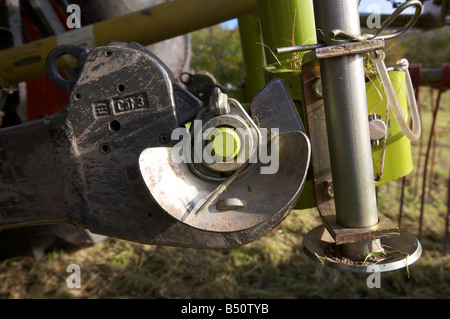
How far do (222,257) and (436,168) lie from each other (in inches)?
118

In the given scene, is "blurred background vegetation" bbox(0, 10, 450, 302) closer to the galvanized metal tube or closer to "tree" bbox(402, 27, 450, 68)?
the galvanized metal tube

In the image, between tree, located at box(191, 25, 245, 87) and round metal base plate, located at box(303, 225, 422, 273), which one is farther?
tree, located at box(191, 25, 245, 87)

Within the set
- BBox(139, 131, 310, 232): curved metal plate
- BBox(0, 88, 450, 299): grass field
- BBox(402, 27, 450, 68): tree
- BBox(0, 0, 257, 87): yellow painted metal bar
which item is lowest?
BBox(0, 88, 450, 299): grass field

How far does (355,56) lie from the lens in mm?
876

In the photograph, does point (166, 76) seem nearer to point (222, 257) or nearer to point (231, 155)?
point (231, 155)

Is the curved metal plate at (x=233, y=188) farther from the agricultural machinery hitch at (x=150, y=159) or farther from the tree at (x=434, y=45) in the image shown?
the tree at (x=434, y=45)

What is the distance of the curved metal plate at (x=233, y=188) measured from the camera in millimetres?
859

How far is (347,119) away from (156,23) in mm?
1015

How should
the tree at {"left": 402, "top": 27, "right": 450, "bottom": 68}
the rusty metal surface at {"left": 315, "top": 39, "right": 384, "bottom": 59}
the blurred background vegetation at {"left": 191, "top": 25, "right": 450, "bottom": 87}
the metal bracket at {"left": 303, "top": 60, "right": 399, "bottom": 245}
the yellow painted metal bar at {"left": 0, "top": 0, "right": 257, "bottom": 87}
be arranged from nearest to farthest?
the rusty metal surface at {"left": 315, "top": 39, "right": 384, "bottom": 59}
the metal bracket at {"left": 303, "top": 60, "right": 399, "bottom": 245}
the yellow painted metal bar at {"left": 0, "top": 0, "right": 257, "bottom": 87}
the blurred background vegetation at {"left": 191, "top": 25, "right": 450, "bottom": 87}
the tree at {"left": 402, "top": 27, "right": 450, "bottom": 68}

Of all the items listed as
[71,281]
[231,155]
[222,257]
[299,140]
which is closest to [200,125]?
[231,155]

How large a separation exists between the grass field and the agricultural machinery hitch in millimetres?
1284

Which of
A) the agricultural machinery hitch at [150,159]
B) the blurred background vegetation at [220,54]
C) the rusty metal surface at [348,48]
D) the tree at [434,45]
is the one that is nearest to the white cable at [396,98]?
the rusty metal surface at [348,48]

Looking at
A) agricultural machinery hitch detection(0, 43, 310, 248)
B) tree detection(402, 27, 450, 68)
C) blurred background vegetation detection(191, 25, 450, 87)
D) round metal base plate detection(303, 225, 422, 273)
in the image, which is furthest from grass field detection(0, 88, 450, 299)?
tree detection(402, 27, 450, 68)

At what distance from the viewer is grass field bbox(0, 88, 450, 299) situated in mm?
2170
